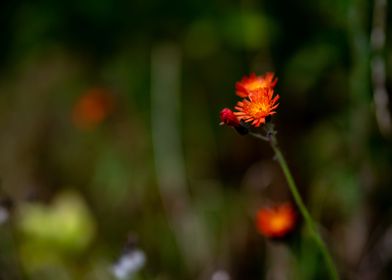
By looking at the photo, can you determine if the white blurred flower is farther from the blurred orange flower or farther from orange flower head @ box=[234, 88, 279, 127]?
the blurred orange flower

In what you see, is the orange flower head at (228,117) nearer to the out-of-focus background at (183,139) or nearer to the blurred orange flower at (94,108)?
the out-of-focus background at (183,139)

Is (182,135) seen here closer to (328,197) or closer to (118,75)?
(118,75)

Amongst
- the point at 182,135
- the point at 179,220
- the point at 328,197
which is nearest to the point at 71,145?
the point at 182,135

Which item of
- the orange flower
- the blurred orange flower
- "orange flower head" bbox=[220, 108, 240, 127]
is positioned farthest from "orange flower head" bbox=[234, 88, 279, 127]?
the blurred orange flower

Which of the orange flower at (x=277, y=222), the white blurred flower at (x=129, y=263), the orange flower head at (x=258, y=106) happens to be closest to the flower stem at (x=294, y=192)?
the orange flower head at (x=258, y=106)

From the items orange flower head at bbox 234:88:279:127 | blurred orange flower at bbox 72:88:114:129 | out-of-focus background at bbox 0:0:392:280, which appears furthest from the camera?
blurred orange flower at bbox 72:88:114:129

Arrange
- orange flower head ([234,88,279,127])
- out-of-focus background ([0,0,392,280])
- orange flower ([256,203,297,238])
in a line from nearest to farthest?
orange flower head ([234,88,279,127])
orange flower ([256,203,297,238])
out-of-focus background ([0,0,392,280])
